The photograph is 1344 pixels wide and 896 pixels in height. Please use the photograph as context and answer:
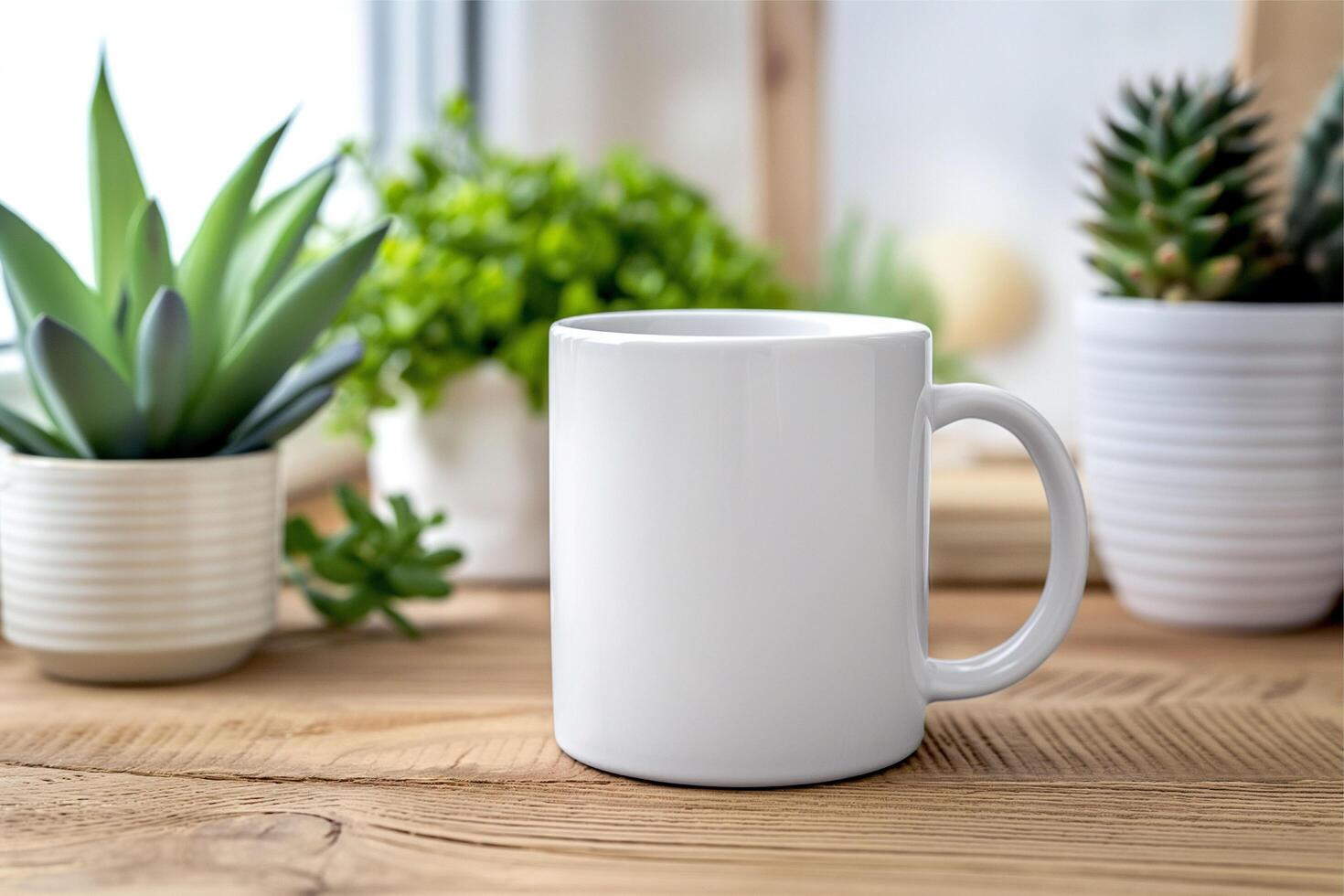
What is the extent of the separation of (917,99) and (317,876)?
91 centimetres

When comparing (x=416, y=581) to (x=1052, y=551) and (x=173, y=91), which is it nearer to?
(x=1052, y=551)

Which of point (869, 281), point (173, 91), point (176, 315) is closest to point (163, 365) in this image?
point (176, 315)

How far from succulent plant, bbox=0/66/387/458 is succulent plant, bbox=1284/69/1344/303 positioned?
502 millimetres

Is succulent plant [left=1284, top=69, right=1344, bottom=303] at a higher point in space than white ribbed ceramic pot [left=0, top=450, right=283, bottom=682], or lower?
higher

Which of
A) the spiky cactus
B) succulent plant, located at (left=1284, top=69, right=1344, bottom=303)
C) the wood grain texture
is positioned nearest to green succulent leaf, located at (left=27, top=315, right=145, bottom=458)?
the wood grain texture

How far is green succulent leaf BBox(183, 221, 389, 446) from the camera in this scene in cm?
63

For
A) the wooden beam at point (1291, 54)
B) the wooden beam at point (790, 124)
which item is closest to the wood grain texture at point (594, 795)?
the wooden beam at point (1291, 54)

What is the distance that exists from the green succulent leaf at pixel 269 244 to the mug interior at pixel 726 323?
0.57ft

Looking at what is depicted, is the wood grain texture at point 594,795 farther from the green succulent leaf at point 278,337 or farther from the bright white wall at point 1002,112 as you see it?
the bright white wall at point 1002,112

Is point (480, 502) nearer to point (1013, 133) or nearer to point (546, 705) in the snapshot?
point (546, 705)

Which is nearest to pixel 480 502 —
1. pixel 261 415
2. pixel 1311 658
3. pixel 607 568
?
pixel 261 415

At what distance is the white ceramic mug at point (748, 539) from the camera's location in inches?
19.0

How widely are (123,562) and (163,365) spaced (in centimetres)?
9

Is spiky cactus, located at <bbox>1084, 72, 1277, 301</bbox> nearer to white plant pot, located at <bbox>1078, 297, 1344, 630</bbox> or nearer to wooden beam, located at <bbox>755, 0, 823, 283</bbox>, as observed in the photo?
white plant pot, located at <bbox>1078, 297, 1344, 630</bbox>
